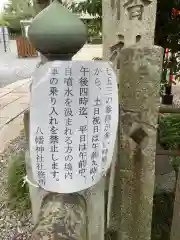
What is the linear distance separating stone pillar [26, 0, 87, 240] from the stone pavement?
2952 mm

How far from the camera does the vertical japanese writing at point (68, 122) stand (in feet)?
3.10

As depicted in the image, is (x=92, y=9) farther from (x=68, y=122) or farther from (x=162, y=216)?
(x=68, y=122)

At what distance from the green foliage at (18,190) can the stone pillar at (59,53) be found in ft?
6.09

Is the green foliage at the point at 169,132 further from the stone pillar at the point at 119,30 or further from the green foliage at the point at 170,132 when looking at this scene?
the stone pillar at the point at 119,30

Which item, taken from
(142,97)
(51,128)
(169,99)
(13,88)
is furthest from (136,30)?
(13,88)

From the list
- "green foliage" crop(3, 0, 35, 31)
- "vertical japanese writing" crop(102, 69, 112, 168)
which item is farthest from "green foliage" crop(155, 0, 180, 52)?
"green foliage" crop(3, 0, 35, 31)

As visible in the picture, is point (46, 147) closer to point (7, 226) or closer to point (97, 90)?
point (97, 90)

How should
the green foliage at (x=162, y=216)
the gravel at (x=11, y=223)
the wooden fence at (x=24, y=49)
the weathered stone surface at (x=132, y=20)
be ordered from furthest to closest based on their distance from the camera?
the wooden fence at (x=24, y=49) → the gravel at (x=11, y=223) → the green foliage at (x=162, y=216) → the weathered stone surface at (x=132, y=20)

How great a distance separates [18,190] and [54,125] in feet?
6.59

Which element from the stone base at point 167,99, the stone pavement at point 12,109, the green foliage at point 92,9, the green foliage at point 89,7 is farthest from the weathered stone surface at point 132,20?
the stone base at point 167,99

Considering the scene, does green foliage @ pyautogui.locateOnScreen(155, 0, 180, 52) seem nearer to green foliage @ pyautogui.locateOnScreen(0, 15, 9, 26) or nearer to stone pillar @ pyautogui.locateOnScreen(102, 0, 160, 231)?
stone pillar @ pyautogui.locateOnScreen(102, 0, 160, 231)

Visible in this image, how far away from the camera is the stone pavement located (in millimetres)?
4188

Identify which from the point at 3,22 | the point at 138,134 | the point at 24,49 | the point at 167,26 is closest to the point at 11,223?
the point at 138,134

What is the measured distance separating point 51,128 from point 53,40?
0.25m
